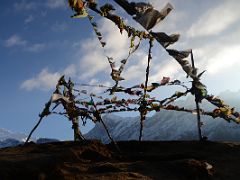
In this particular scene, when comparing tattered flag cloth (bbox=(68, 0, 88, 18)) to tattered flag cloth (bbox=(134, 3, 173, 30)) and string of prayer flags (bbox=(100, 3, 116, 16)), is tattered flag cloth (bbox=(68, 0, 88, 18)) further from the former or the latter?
tattered flag cloth (bbox=(134, 3, 173, 30))

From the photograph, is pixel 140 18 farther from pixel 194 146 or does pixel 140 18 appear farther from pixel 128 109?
pixel 128 109

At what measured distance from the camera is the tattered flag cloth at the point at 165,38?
6.94 metres

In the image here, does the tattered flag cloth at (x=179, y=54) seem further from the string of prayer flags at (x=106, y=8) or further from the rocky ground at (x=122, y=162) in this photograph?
the rocky ground at (x=122, y=162)

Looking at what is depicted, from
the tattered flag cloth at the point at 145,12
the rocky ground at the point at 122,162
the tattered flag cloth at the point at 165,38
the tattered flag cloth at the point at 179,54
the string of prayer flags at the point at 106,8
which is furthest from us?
the tattered flag cloth at the point at 179,54

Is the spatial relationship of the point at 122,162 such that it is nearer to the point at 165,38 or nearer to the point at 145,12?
the point at 165,38

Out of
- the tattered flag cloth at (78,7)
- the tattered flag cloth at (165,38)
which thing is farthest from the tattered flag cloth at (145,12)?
the tattered flag cloth at (78,7)

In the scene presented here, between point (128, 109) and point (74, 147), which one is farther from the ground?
point (128, 109)

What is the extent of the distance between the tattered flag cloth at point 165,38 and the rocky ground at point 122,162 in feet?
7.16

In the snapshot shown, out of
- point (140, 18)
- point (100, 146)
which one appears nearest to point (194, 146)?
point (100, 146)

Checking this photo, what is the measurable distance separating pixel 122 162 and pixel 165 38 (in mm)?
2597

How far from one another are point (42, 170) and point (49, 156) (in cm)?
66

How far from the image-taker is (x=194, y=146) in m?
9.52

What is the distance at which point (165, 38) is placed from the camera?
279 inches

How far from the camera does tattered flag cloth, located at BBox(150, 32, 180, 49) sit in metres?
6.94
